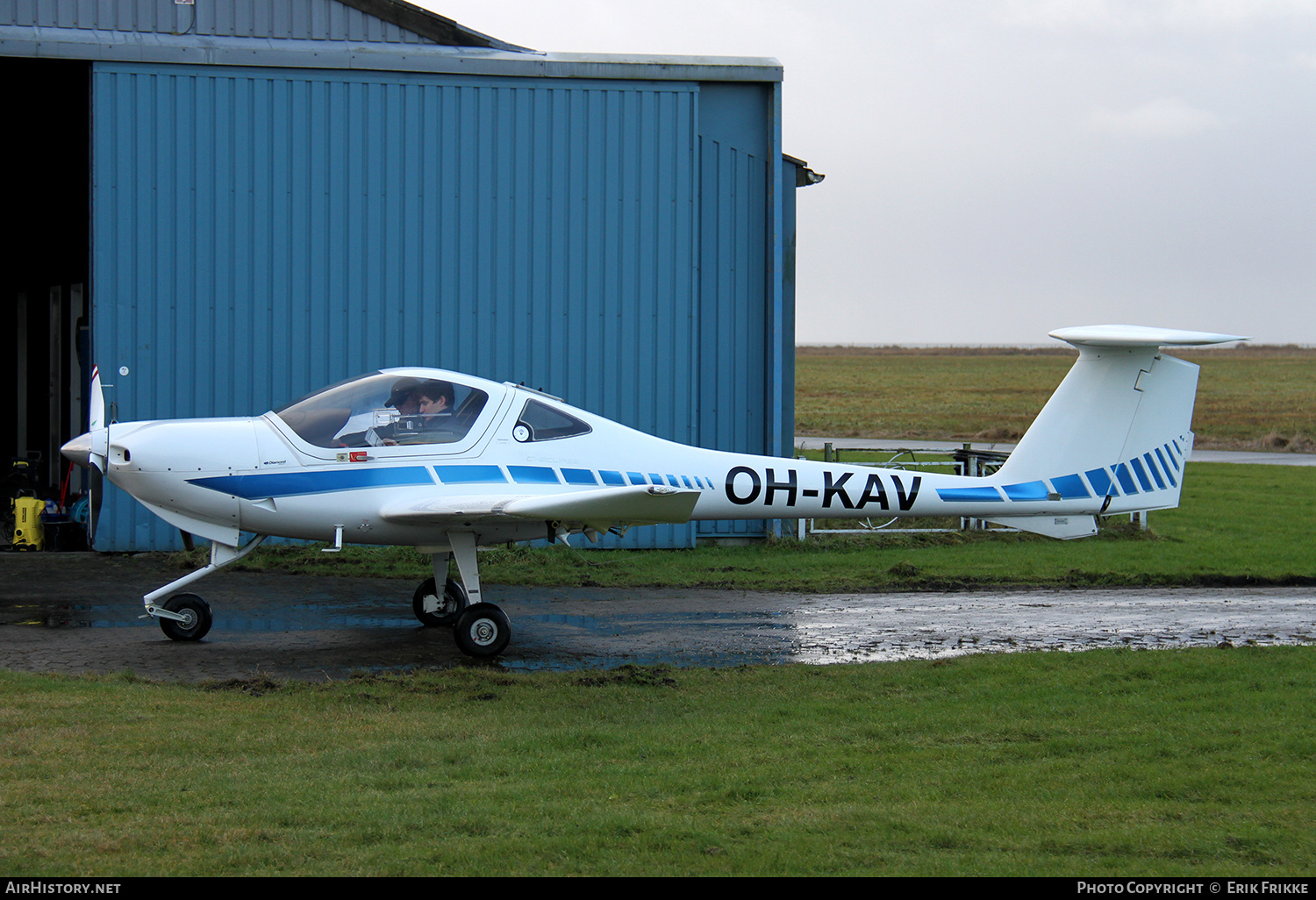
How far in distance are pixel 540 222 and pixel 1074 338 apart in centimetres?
811

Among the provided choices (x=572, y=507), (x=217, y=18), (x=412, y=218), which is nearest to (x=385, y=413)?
(x=572, y=507)

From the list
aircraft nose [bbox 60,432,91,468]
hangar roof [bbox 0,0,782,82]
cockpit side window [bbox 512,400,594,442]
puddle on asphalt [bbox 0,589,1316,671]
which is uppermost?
hangar roof [bbox 0,0,782,82]

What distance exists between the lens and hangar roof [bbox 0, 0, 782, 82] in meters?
15.1

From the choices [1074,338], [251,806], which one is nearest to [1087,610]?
[1074,338]

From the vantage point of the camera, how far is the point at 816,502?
10289 mm

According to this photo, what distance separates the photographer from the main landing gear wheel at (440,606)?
10.8 metres

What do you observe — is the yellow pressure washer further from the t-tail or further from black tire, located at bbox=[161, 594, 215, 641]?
the t-tail

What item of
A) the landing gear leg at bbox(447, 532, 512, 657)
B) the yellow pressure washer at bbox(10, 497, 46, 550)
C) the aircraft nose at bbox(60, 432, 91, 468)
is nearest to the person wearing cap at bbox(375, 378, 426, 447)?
the landing gear leg at bbox(447, 532, 512, 657)

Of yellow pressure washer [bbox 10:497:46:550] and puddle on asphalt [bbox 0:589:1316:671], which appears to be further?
yellow pressure washer [bbox 10:497:46:550]

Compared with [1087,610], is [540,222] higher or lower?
higher

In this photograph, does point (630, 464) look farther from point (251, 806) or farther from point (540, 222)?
point (540, 222)

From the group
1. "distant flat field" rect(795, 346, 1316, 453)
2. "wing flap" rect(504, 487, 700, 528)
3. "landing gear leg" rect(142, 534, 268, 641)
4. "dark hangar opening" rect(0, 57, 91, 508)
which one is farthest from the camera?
"distant flat field" rect(795, 346, 1316, 453)

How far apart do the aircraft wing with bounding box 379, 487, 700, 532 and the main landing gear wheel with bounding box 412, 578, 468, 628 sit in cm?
163

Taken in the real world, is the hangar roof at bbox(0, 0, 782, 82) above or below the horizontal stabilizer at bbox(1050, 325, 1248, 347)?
above
